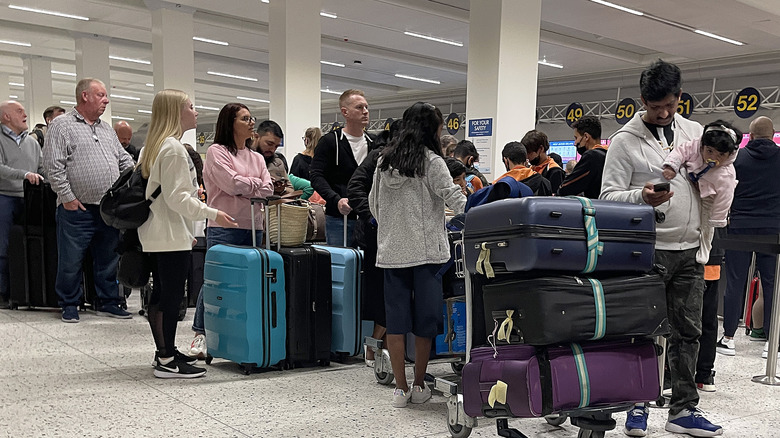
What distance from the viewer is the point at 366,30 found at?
41.0 ft

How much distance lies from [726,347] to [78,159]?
4929mm

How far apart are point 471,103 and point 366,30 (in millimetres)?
5577

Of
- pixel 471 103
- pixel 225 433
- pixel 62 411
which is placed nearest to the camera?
pixel 225 433

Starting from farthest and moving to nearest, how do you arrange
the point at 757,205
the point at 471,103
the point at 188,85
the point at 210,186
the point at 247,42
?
the point at 247,42 < the point at 188,85 < the point at 471,103 < the point at 757,205 < the point at 210,186

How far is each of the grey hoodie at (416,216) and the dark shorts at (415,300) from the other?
7 cm

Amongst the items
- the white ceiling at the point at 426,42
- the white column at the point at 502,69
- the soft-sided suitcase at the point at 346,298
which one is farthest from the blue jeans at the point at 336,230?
the white ceiling at the point at 426,42

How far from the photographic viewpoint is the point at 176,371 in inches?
141

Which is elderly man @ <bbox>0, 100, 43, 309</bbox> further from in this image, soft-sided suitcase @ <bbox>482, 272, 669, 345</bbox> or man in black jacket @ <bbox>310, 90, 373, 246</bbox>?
soft-sided suitcase @ <bbox>482, 272, 669, 345</bbox>

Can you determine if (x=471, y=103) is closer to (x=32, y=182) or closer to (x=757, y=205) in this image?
(x=757, y=205)

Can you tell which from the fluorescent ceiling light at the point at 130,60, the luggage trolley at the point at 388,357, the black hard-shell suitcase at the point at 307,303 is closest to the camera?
the luggage trolley at the point at 388,357

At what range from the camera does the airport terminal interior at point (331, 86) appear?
119 inches

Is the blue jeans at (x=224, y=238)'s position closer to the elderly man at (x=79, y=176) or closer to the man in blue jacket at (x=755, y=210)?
the elderly man at (x=79, y=176)

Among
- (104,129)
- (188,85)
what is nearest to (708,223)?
(104,129)

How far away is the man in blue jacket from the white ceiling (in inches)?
217
